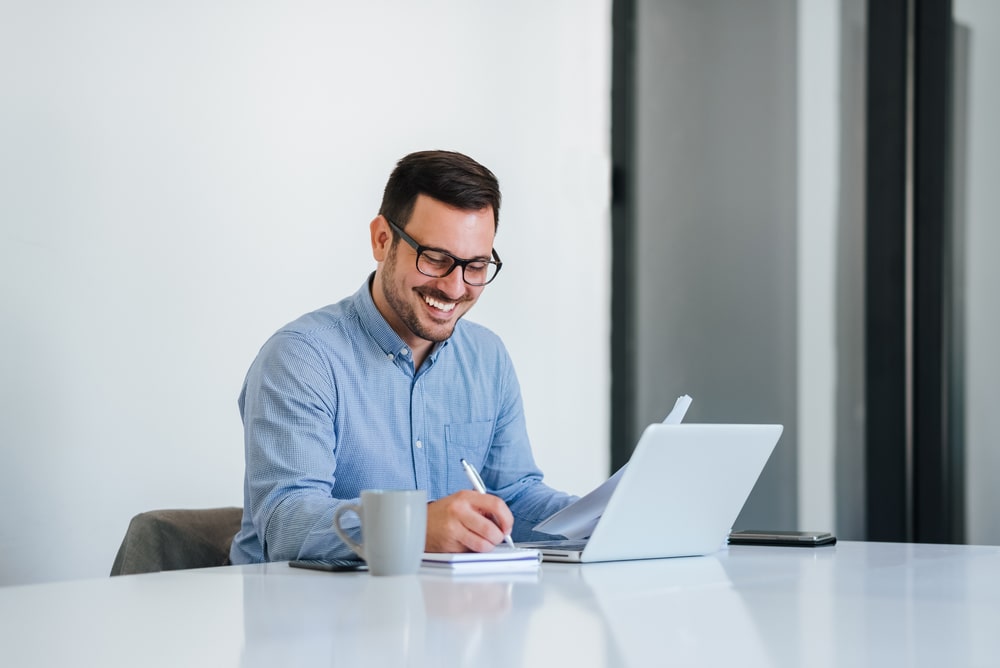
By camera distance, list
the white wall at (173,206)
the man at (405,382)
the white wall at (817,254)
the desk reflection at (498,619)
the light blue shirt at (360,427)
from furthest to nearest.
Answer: the white wall at (817,254) < the white wall at (173,206) < the man at (405,382) < the light blue shirt at (360,427) < the desk reflection at (498,619)

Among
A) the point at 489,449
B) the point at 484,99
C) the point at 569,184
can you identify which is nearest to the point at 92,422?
the point at 489,449

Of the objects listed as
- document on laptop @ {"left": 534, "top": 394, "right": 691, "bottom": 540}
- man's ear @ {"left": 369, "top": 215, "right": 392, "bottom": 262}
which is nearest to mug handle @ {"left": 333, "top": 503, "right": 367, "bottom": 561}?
document on laptop @ {"left": 534, "top": 394, "right": 691, "bottom": 540}

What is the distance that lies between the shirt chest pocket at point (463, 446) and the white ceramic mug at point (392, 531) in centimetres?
80

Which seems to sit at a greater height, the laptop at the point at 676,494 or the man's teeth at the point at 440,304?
the man's teeth at the point at 440,304

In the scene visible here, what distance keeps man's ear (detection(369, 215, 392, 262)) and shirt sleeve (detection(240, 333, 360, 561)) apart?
11.8 inches

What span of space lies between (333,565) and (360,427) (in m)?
0.58

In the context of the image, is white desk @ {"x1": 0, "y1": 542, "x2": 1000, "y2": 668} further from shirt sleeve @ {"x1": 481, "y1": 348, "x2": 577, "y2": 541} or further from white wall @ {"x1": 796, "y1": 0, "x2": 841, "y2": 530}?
white wall @ {"x1": 796, "y1": 0, "x2": 841, "y2": 530}

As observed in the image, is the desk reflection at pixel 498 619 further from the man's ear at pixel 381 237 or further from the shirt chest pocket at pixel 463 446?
the man's ear at pixel 381 237

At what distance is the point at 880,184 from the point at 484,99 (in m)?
1.24

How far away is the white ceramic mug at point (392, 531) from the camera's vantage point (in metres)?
1.33

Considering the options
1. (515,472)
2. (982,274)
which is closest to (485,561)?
(515,472)

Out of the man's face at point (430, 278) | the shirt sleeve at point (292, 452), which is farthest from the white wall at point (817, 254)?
the shirt sleeve at point (292, 452)

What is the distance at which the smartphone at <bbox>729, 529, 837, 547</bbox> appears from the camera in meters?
1.81

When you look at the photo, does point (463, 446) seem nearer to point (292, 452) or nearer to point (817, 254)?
point (292, 452)
